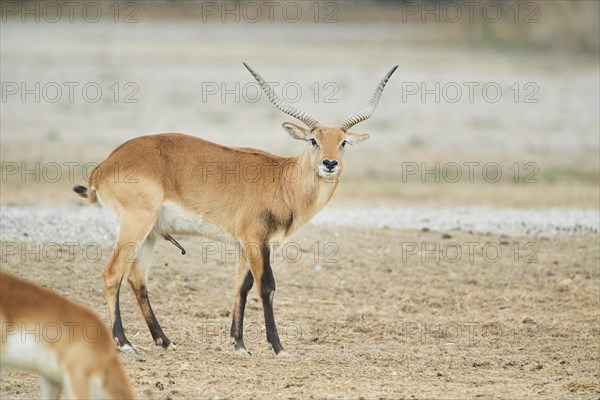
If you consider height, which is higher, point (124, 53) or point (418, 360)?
point (124, 53)

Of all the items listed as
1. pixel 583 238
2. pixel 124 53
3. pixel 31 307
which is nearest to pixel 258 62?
pixel 124 53

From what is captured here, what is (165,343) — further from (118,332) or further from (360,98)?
(360,98)

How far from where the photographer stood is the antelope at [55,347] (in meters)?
7.53

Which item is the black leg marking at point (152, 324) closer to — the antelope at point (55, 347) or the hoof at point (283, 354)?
the hoof at point (283, 354)

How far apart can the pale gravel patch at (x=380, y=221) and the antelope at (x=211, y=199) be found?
3374mm

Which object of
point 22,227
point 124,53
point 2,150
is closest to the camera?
point 22,227

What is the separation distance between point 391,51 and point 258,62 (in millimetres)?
6922

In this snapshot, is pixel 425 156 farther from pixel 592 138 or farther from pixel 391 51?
pixel 391 51

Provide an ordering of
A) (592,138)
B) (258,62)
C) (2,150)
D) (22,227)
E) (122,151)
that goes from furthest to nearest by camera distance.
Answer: (258,62) → (592,138) → (2,150) → (22,227) → (122,151)

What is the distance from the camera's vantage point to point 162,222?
10.9 metres

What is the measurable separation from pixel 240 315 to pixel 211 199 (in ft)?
3.61

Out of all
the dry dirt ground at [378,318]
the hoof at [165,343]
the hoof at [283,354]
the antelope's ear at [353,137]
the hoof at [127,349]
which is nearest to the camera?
the dry dirt ground at [378,318]
